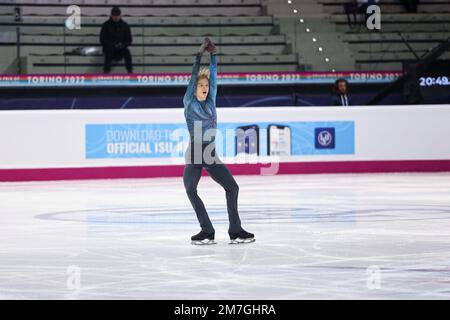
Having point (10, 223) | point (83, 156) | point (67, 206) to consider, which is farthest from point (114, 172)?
point (10, 223)

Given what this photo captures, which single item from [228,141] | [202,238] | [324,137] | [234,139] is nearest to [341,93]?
[324,137]

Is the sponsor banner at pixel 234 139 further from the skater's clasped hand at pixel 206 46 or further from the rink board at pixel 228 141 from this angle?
the skater's clasped hand at pixel 206 46

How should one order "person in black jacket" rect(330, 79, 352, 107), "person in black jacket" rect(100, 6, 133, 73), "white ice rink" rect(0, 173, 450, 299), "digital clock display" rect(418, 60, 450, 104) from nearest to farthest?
"white ice rink" rect(0, 173, 450, 299) → "person in black jacket" rect(330, 79, 352, 107) → "person in black jacket" rect(100, 6, 133, 73) → "digital clock display" rect(418, 60, 450, 104)

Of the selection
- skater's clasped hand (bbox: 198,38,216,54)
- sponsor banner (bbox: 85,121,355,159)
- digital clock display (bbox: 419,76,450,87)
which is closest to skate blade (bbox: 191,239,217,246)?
skater's clasped hand (bbox: 198,38,216,54)

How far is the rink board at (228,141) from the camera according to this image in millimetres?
17406

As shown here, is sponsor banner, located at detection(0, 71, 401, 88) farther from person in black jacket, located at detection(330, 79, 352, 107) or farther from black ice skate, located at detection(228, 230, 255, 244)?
black ice skate, located at detection(228, 230, 255, 244)

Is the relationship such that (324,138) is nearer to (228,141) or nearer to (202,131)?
(228,141)

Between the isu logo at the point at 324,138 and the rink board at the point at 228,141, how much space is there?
0.02m

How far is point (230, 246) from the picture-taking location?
9016 mm

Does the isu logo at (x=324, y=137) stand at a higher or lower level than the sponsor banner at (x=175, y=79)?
lower

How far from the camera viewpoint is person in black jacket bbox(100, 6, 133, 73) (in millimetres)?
19297

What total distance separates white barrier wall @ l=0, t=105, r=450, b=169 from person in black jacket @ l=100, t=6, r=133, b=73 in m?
1.87

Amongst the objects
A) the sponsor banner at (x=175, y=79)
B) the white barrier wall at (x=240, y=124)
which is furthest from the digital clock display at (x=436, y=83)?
the white barrier wall at (x=240, y=124)

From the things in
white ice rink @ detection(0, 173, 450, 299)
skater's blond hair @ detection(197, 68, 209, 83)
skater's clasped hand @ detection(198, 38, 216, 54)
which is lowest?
white ice rink @ detection(0, 173, 450, 299)
